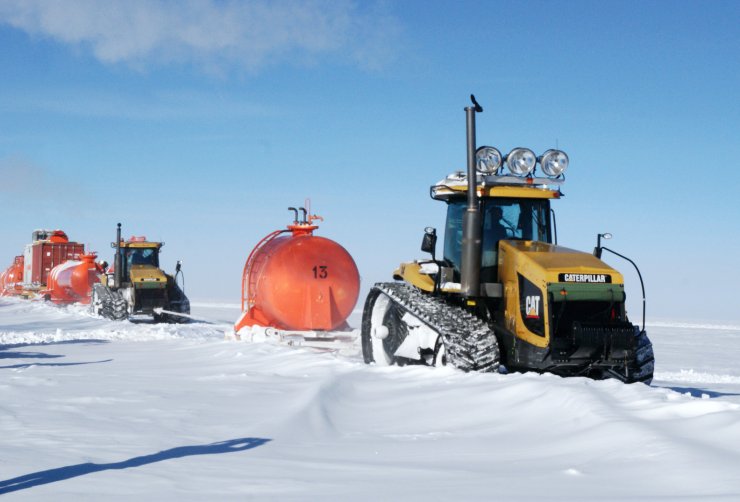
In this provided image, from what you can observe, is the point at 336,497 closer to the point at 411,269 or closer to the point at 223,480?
the point at 223,480

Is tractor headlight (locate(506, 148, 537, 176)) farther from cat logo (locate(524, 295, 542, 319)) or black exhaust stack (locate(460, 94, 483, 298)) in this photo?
cat logo (locate(524, 295, 542, 319))

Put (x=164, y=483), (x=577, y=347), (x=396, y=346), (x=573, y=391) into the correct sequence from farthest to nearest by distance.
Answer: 1. (x=396, y=346)
2. (x=577, y=347)
3. (x=573, y=391)
4. (x=164, y=483)

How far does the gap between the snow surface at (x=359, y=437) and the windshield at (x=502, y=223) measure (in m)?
1.53

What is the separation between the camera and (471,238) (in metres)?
9.41

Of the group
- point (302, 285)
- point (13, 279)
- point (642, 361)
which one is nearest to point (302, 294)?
point (302, 285)

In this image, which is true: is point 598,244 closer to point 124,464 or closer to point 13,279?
point 124,464

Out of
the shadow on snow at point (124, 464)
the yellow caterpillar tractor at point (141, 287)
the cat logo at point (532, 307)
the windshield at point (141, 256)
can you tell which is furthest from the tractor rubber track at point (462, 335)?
the windshield at point (141, 256)

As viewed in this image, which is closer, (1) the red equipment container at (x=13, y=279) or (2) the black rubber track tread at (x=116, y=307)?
(2) the black rubber track tread at (x=116, y=307)

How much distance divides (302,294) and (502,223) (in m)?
6.90

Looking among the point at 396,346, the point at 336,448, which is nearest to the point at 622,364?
the point at 396,346

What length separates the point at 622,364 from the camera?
875 cm

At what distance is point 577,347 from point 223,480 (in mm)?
4636

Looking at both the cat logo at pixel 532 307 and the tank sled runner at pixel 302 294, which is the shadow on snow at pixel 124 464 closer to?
the cat logo at pixel 532 307

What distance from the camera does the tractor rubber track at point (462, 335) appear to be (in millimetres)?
8836
